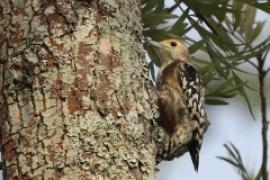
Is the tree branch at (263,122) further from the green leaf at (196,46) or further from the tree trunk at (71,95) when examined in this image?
the tree trunk at (71,95)

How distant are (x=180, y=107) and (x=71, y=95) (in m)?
2.08

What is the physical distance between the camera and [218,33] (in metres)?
3.88

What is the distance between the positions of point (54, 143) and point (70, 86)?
0.75 ft

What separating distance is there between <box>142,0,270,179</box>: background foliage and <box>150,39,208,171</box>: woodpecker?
40 centimetres

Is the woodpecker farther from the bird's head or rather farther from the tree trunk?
the tree trunk

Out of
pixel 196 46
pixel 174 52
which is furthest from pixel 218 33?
pixel 174 52

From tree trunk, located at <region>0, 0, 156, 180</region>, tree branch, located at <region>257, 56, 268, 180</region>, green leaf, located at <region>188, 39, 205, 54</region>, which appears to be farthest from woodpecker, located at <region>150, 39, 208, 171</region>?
tree trunk, located at <region>0, 0, 156, 180</region>

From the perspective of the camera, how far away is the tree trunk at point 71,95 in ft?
8.18

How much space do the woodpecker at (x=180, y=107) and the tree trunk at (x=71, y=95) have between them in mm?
1589

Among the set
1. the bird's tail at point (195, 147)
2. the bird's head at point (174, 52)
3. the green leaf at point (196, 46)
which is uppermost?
the green leaf at point (196, 46)

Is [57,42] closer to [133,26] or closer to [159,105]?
[133,26]

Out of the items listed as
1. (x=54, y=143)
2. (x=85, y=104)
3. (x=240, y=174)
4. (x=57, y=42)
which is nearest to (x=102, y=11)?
(x=57, y=42)

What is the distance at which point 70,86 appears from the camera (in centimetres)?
259

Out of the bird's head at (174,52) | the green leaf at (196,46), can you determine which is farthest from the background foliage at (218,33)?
the bird's head at (174,52)
